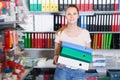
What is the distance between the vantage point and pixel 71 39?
86.4 inches

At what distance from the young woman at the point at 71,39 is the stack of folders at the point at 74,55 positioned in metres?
0.08

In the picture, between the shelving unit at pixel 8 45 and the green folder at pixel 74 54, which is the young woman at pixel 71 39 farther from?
the shelving unit at pixel 8 45

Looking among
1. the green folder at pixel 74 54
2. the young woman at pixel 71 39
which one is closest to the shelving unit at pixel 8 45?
the green folder at pixel 74 54

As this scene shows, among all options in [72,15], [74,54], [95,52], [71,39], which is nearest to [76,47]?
[74,54]

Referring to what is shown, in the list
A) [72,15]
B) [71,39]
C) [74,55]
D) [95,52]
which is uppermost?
[72,15]

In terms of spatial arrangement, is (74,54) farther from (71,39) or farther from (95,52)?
(95,52)

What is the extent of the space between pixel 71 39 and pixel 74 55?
0.24 m

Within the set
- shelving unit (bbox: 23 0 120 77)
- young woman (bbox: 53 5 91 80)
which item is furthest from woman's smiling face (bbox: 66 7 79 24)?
shelving unit (bbox: 23 0 120 77)

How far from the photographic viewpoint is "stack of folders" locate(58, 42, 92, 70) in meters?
2.01

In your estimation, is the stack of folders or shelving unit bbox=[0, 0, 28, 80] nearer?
shelving unit bbox=[0, 0, 28, 80]

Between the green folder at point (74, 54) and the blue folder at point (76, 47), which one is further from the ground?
the blue folder at point (76, 47)

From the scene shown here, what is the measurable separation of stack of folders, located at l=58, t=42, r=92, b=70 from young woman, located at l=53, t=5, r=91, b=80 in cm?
8

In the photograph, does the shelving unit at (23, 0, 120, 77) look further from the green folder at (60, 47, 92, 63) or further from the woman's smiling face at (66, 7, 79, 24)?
the green folder at (60, 47, 92, 63)

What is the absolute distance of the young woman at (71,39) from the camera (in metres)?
2.11
